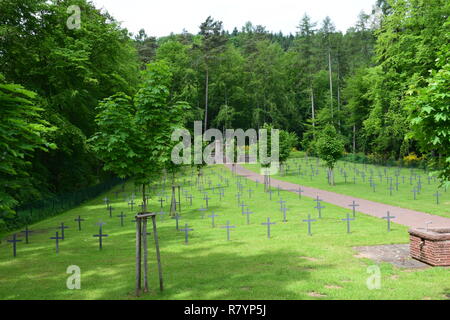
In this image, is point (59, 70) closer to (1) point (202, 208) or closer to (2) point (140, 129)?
(1) point (202, 208)

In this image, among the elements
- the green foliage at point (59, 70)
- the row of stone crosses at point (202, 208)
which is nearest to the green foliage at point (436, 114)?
the row of stone crosses at point (202, 208)

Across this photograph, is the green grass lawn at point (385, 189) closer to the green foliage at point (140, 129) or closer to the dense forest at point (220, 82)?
the dense forest at point (220, 82)

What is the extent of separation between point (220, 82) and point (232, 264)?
2468 inches

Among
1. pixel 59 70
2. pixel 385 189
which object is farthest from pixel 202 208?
pixel 385 189

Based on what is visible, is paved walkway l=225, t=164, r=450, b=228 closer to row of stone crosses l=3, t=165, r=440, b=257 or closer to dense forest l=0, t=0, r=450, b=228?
row of stone crosses l=3, t=165, r=440, b=257

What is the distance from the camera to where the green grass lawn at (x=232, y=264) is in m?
9.48

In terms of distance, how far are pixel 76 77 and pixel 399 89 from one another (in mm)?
35620

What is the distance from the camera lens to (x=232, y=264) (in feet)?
40.0

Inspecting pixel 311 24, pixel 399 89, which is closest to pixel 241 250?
pixel 399 89

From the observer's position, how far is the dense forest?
325 inches

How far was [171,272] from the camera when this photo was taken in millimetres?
11578

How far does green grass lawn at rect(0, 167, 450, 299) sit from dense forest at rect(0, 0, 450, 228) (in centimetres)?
307

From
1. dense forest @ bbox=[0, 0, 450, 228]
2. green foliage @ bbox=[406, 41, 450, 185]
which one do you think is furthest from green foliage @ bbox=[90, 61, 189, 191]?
Result: green foliage @ bbox=[406, 41, 450, 185]

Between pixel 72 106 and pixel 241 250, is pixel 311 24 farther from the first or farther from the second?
pixel 241 250
